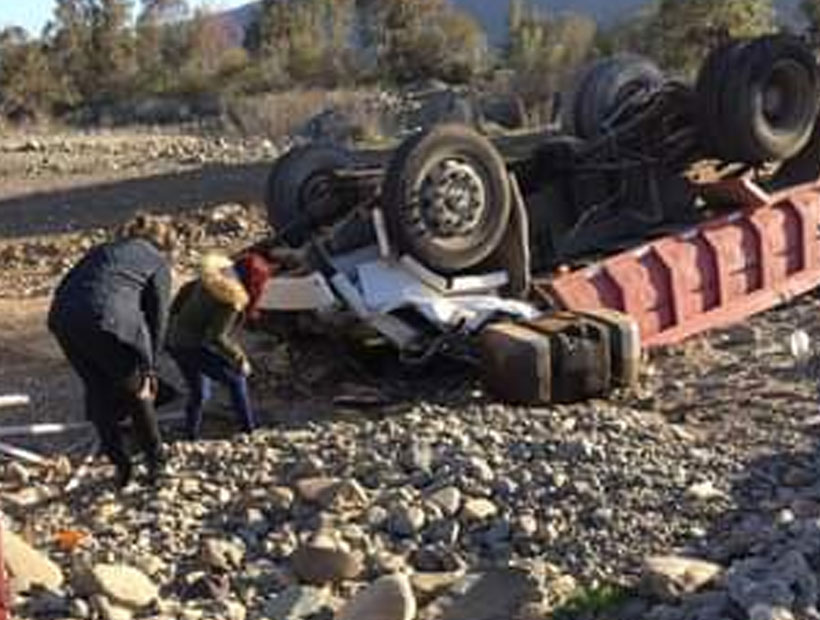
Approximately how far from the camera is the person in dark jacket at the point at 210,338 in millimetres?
10227

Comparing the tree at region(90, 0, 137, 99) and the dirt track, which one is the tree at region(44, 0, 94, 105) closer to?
the tree at region(90, 0, 137, 99)

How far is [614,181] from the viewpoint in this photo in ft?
42.3

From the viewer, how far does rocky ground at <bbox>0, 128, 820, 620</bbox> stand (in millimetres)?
7684

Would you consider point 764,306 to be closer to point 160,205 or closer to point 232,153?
point 160,205

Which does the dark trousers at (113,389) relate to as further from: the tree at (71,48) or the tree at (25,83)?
the tree at (71,48)

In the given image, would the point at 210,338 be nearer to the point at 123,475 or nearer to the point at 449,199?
the point at 123,475

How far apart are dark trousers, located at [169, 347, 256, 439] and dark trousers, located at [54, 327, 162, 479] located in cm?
101

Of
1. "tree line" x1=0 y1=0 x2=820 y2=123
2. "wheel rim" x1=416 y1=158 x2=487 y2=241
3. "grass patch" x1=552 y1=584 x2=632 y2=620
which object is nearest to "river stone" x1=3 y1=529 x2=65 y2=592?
"grass patch" x1=552 y1=584 x2=632 y2=620

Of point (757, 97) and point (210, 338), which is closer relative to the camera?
point (210, 338)

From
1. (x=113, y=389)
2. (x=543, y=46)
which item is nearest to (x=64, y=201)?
(x=113, y=389)

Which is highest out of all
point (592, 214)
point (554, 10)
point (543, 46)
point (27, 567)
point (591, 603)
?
point (592, 214)

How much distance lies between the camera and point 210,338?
33.8 feet

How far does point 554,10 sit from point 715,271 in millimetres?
56120

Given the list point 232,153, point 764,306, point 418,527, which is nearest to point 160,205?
point 232,153
